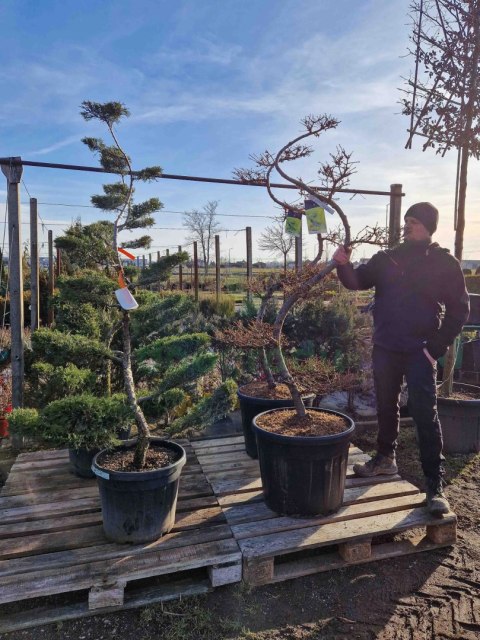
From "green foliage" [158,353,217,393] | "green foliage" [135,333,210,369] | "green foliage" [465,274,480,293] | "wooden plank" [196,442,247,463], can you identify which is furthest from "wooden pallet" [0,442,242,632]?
"green foliage" [465,274,480,293]

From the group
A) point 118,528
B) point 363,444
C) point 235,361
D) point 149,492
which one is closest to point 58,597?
point 118,528

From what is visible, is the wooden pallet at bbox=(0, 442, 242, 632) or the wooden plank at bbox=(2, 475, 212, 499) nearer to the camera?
the wooden pallet at bbox=(0, 442, 242, 632)

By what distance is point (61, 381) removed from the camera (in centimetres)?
238

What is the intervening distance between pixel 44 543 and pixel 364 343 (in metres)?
3.28

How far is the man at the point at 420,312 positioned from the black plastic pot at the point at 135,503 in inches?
50.9

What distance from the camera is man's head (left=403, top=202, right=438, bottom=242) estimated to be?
7.66 ft

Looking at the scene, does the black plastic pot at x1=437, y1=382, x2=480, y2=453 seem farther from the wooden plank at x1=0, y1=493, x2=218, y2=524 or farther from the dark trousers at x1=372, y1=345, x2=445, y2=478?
the wooden plank at x1=0, y1=493, x2=218, y2=524

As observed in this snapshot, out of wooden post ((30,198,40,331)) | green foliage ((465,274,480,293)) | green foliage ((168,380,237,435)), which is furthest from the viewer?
green foliage ((465,274,480,293))

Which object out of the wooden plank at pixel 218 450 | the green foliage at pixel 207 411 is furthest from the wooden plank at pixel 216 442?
the green foliage at pixel 207 411

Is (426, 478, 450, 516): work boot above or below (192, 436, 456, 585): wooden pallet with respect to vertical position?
above

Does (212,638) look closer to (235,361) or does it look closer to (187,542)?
(187,542)

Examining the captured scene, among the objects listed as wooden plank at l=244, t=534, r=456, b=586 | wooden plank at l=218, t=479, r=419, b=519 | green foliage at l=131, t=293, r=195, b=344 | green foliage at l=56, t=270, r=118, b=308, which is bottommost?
wooden plank at l=244, t=534, r=456, b=586

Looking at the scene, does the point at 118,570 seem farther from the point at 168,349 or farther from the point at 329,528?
the point at 168,349

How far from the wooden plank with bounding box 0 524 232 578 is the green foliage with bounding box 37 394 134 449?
1.45 feet
